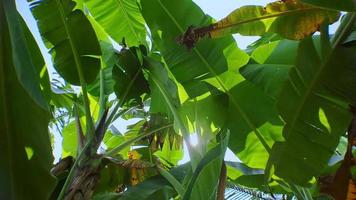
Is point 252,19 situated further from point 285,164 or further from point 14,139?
point 14,139

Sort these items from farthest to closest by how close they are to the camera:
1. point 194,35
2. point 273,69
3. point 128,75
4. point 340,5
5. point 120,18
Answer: point 120,18, point 128,75, point 273,69, point 194,35, point 340,5

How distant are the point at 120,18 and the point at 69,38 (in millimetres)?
375

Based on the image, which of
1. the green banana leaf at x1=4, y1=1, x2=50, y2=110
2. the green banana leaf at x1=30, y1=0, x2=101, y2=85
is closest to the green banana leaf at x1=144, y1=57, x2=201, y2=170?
the green banana leaf at x1=30, y1=0, x2=101, y2=85

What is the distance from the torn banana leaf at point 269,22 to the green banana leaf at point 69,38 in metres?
0.45

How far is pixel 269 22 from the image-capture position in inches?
45.9

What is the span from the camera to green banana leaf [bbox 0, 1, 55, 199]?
99cm

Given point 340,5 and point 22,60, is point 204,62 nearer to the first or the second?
point 340,5

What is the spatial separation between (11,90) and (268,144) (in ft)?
2.83

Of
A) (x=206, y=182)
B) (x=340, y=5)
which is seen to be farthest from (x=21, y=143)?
(x=340, y=5)

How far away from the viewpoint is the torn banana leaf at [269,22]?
1.11 metres

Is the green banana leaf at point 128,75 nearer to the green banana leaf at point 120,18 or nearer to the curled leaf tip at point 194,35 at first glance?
the green banana leaf at point 120,18

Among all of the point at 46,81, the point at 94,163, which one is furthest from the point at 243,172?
the point at 46,81

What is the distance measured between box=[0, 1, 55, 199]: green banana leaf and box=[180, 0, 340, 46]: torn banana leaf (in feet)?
1.51

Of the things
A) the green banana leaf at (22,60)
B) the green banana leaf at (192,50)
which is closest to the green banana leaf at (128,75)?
the green banana leaf at (192,50)
